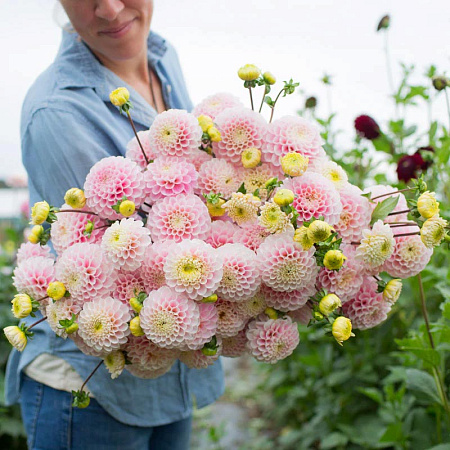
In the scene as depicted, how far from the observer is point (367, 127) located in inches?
57.7

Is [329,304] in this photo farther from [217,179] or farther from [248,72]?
[248,72]

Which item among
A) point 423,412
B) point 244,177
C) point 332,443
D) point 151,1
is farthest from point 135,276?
point 332,443

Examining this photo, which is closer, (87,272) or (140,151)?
(87,272)

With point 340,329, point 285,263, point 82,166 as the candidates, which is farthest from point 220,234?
point 82,166

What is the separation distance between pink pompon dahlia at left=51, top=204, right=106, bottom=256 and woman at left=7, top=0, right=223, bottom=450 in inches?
6.1

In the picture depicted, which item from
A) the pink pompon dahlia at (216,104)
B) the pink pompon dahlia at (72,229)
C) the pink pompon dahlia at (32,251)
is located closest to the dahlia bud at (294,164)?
the pink pompon dahlia at (216,104)

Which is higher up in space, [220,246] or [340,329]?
[220,246]

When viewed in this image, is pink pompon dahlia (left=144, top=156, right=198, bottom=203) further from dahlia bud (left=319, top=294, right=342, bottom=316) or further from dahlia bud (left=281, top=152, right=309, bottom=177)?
dahlia bud (left=319, top=294, right=342, bottom=316)

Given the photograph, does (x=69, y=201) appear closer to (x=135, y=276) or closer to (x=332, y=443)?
(x=135, y=276)

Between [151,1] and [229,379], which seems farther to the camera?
[229,379]

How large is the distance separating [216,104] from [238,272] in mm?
346

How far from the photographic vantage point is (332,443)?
5.19ft

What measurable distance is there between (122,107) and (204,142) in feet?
0.47

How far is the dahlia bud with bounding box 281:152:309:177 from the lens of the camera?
0.77 metres
